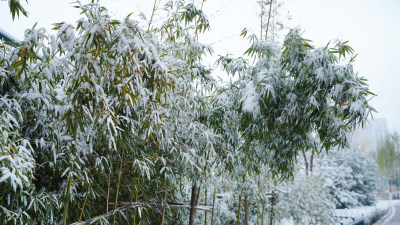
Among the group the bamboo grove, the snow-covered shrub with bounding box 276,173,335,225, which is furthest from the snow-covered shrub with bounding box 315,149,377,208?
the bamboo grove

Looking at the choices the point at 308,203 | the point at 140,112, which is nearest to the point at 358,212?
the point at 308,203

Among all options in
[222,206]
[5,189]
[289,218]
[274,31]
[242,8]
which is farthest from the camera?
[289,218]

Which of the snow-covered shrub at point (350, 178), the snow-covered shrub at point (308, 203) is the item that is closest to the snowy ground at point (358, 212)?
the snow-covered shrub at point (350, 178)

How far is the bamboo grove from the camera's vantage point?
1.58 meters

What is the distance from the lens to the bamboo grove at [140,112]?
1582 mm

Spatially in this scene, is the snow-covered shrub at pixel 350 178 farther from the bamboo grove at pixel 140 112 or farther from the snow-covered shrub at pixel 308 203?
the bamboo grove at pixel 140 112

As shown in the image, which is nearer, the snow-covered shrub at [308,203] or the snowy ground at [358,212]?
the snow-covered shrub at [308,203]

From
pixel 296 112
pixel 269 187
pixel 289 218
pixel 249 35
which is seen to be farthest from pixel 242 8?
pixel 289 218

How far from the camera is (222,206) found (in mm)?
4641

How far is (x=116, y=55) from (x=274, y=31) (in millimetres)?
3126

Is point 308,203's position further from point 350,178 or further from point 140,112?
point 350,178

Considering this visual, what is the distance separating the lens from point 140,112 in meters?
2.07

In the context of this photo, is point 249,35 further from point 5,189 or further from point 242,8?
point 5,189

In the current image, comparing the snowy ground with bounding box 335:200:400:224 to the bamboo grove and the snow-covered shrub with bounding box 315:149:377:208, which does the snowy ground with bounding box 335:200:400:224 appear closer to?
the snow-covered shrub with bounding box 315:149:377:208
